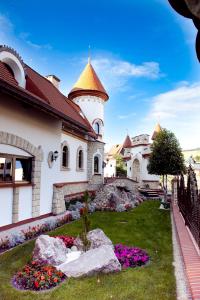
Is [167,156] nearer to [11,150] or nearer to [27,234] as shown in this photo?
[11,150]

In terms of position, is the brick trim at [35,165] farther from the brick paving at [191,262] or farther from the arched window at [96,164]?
the arched window at [96,164]

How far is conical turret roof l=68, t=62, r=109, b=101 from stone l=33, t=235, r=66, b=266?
60.5 feet

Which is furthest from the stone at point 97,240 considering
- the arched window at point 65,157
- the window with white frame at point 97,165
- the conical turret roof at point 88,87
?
the conical turret roof at point 88,87

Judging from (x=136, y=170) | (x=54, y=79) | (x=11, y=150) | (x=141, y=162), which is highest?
(x=54, y=79)

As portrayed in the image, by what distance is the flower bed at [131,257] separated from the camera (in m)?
6.65

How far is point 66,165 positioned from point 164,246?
10518mm

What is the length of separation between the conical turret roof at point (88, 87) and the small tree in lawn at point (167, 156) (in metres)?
6.46

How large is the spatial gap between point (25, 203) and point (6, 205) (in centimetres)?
119

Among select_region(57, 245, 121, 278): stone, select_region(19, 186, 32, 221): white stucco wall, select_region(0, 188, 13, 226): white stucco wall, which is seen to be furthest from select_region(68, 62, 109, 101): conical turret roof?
select_region(57, 245, 121, 278): stone

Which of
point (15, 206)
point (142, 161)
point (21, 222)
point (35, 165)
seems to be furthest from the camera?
point (142, 161)

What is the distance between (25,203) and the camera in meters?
10.8

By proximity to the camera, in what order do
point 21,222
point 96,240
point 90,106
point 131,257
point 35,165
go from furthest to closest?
point 90,106 → point 35,165 → point 21,222 → point 96,240 → point 131,257

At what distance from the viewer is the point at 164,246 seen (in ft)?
27.8

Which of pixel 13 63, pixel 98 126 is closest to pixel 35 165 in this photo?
pixel 13 63
